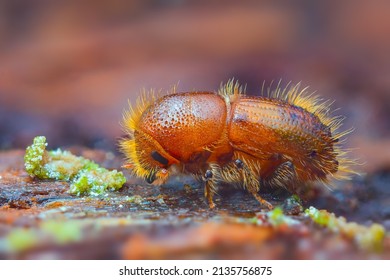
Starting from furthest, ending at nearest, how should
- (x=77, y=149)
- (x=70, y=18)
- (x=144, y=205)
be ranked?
(x=70, y=18)
(x=77, y=149)
(x=144, y=205)

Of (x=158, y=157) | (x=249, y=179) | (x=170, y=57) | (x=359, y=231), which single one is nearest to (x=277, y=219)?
(x=359, y=231)

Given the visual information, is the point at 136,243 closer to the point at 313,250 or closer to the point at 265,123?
the point at 313,250

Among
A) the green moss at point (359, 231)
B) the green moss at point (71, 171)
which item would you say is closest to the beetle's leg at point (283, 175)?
the green moss at point (359, 231)

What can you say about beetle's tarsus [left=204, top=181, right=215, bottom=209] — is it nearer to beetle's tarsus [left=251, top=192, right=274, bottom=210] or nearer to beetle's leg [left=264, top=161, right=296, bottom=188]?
beetle's tarsus [left=251, top=192, right=274, bottom=210]

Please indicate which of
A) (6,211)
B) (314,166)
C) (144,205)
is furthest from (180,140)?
(6,211)

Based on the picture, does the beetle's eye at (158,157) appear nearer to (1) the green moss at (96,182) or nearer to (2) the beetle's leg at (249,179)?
(1) the green moss at (96,182)
